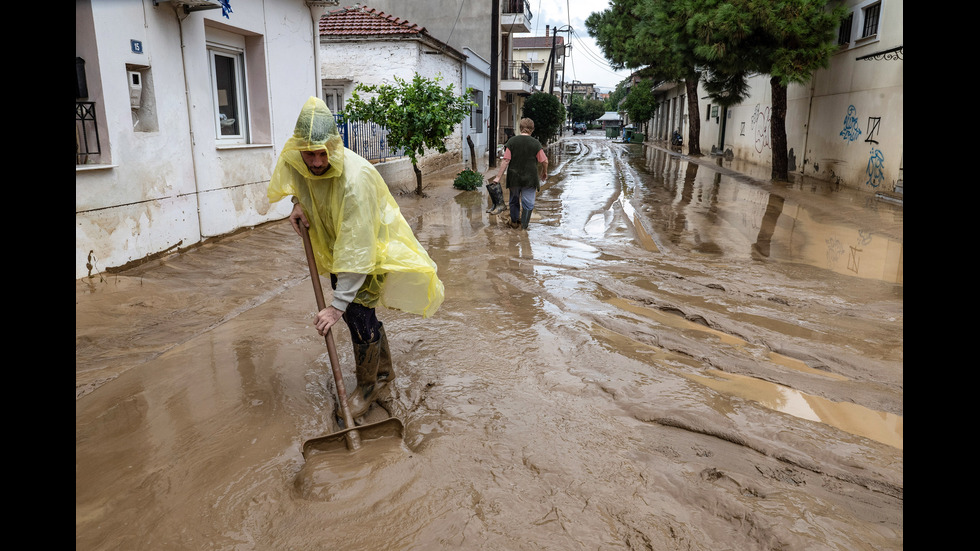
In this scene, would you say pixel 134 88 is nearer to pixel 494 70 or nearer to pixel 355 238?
pixel 355 238

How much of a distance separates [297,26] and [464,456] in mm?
8154

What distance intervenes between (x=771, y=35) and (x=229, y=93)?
485 inches

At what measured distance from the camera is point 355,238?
3.02 metres

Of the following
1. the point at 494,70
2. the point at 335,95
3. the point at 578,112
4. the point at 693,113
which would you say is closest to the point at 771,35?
the point at 494,70

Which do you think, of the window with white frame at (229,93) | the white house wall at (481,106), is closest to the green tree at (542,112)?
the white house wall at (481,106)

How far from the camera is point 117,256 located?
5922 millimetres

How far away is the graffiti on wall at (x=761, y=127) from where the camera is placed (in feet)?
71.6

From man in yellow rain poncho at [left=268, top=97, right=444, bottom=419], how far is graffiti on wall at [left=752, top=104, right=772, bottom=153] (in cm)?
2107

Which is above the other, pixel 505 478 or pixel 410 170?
pixel 410 170

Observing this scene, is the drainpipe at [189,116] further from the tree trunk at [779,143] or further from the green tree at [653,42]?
the tree trunk at [779,143]

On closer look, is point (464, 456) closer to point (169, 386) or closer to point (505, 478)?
point (505, 478)

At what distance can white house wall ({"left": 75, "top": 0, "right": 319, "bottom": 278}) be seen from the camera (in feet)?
18.7

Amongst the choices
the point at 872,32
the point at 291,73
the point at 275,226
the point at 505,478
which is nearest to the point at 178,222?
the point at 275,226

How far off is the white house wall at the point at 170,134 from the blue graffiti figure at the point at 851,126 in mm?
13188
